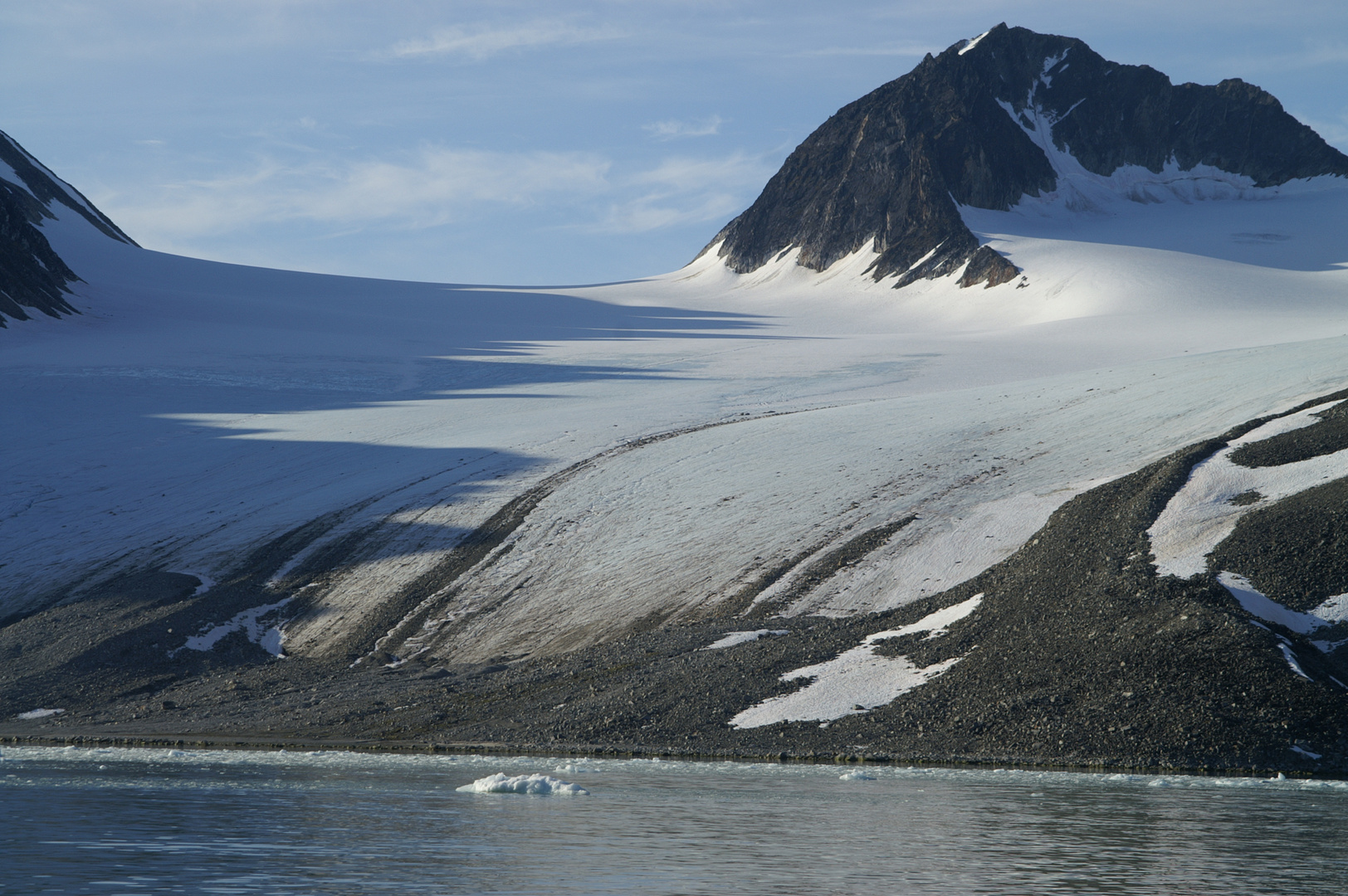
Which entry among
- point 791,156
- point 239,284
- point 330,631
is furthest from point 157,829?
point 791,156

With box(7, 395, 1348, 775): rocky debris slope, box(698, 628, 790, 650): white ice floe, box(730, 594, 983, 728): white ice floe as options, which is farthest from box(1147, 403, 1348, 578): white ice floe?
box(698, 628, 790, 650): white ice floe

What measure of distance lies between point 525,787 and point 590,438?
29704 mm

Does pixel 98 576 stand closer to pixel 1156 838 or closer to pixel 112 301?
pixel 1156 838

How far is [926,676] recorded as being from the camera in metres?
25.7

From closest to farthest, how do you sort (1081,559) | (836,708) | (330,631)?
(836,708) → (1081,559) → (330,631)

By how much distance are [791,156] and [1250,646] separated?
148129 millimetres

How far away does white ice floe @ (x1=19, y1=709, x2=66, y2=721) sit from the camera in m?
30.5

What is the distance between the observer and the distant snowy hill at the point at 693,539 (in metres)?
24.3

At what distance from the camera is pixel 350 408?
57656 millimetres

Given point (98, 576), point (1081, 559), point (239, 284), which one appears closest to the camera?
point (1081, 559)

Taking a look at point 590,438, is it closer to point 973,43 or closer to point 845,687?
point 845,687

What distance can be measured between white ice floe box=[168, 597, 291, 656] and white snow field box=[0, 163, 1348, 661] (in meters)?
0.39

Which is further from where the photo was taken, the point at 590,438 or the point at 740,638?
the point at 590,438

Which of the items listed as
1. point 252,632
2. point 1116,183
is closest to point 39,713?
point 252,632
